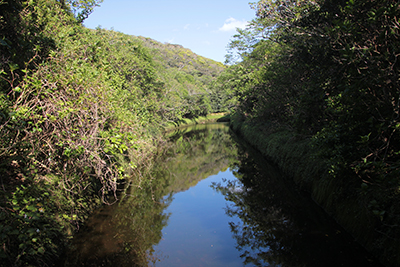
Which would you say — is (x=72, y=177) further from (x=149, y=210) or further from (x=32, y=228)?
(x=149, y=210)

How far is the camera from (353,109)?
6.87 meters

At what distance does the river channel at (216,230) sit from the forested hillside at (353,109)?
2.98 ft

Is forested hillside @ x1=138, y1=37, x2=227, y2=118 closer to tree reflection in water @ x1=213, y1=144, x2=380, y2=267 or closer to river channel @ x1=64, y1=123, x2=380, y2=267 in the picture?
river channel @ x1=64, y1=123, x2=380, y2=267

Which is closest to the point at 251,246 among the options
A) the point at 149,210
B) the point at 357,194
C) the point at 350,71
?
the point at 357,194

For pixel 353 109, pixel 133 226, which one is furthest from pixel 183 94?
pixel 353 109

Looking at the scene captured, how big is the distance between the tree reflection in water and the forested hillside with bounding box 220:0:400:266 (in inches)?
20.7

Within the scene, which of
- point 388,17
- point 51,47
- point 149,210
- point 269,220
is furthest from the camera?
point 149,210

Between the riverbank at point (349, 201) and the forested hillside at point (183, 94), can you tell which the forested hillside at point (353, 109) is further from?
the forested hillside at point (183, 94)

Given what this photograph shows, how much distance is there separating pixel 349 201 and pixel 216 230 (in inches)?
179

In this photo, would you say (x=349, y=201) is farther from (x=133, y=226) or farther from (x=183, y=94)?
(x=183, y=94)

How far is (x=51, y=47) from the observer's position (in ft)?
27.0

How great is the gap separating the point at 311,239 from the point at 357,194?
1.93 metres

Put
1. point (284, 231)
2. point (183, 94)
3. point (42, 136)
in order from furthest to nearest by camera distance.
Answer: point (183, 94) → point (284, 231) → point (42, 136)

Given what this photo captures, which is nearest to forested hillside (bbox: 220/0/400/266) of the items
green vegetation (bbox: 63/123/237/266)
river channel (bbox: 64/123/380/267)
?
river channel (bbox: 64/123/380/267)
